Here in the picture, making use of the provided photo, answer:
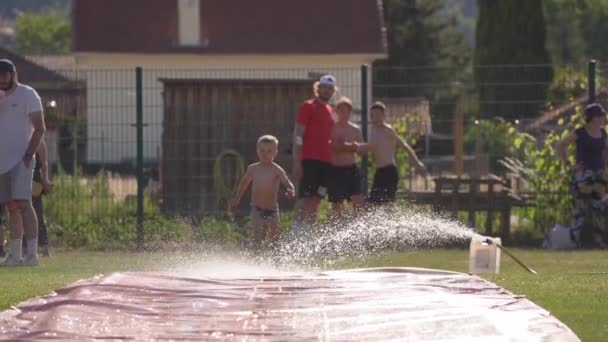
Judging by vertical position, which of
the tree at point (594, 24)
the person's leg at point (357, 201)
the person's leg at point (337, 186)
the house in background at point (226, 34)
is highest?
the tree at point (594, 24)

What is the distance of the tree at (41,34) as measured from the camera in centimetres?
9675

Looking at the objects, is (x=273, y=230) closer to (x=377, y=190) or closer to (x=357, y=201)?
(x=357, y=201)

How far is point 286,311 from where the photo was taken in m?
8.49

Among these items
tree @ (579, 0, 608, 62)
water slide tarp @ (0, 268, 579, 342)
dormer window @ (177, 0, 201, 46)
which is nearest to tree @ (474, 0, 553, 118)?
dormer window @ (177, 0, 201, 46)

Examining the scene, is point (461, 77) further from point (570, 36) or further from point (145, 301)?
point (145, 301)

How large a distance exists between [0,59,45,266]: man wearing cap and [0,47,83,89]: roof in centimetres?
459

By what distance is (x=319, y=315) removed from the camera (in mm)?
8297

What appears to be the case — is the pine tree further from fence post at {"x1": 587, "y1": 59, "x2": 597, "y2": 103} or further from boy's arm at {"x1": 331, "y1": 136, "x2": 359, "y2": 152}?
boy's arm at {"x1": 331, "y1": 136, "x2": 359, "y2": 152}

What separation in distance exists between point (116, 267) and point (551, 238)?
233 inches

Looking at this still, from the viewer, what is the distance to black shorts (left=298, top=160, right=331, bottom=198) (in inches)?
604

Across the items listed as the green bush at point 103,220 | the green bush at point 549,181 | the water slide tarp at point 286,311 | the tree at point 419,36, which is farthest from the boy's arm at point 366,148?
the tree at point 419,36

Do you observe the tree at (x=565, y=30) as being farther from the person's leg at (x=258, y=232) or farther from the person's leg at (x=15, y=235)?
the person's leg at (x=15, y=235)

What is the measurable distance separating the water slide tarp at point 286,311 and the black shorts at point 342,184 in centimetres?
498

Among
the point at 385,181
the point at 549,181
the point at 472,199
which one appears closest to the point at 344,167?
the point at 385,181
